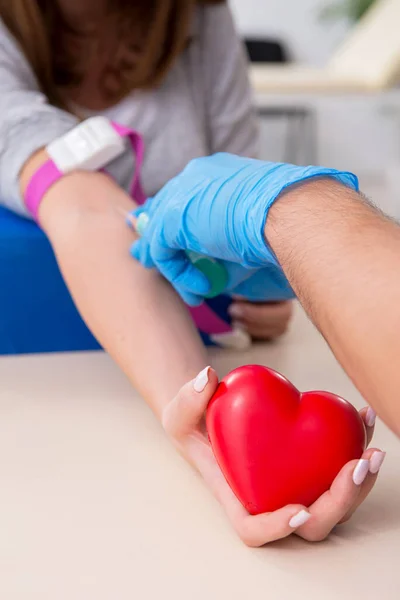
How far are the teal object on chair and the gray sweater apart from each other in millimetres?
56

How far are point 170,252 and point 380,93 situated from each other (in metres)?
3.00

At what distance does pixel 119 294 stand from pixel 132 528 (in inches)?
11.4

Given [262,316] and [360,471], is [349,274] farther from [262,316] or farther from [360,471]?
[262,316]

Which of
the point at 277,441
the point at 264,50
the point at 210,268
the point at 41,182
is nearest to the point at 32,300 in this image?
the point at 41,182

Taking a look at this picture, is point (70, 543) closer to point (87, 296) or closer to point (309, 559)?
point (309, 559)

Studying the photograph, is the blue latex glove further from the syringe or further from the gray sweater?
the gray sweater

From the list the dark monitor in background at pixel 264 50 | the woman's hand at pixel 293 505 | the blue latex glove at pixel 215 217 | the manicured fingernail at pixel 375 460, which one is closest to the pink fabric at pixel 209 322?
the blue latex glove at pixel 215 217

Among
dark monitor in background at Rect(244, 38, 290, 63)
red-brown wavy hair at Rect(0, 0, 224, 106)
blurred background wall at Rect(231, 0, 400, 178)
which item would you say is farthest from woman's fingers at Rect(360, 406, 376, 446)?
dark monitor in background at Rect(244, 38, 290, 63)

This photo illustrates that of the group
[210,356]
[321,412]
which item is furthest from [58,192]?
[321,412]

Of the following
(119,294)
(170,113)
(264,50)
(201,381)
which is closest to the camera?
(201,381)

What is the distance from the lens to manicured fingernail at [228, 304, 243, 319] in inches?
38.9

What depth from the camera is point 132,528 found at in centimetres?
55

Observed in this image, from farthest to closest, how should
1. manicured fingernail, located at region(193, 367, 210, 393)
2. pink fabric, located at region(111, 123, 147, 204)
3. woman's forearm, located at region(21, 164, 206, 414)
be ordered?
pink fabric, located at region(111, 123, 147, 204) → woman's forearm, located at region(21, 164, 206, 414) → manicured fingernail, located at region(193, 367, 210, 393)

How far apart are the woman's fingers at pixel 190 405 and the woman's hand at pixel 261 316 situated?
36 centimetres
